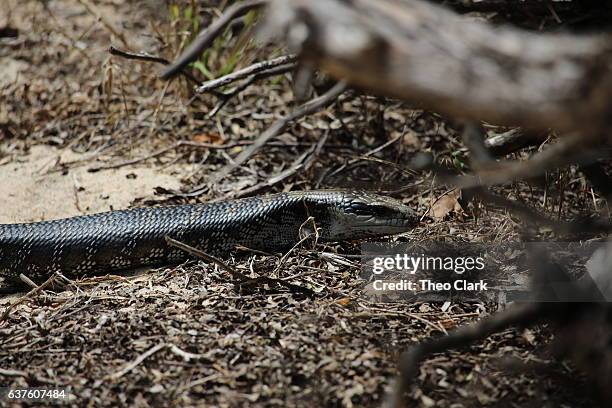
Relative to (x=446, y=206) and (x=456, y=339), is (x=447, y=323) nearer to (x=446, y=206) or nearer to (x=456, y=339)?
(x=456, y=339)

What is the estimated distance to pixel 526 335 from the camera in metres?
4.07

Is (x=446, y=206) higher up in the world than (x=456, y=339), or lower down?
lower down

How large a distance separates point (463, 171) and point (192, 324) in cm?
267

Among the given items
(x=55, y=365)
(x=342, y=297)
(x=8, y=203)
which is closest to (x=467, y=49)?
(x=342, y=297)

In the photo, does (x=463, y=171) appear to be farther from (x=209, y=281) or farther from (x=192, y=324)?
(x=192, y=324)

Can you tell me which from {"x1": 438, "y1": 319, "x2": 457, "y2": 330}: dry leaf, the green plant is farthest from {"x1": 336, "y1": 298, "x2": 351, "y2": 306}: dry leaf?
the green plant

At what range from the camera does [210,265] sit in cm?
523

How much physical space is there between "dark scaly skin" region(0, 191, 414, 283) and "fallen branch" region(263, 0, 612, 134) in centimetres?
296

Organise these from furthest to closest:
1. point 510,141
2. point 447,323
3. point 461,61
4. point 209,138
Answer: point 209,138 < point 510,141 < point 447,323 < point 461,61

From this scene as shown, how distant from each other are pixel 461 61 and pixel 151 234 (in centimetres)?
342

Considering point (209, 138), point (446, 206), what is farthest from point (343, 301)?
point (209, 138)

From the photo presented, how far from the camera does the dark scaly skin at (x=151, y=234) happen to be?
547 cm

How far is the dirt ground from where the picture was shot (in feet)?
12.1

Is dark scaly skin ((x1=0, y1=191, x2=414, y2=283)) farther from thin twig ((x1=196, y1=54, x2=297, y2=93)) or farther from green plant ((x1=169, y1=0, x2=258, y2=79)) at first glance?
green plant ((x1=169, y1=0, x2=258, y2=79))
